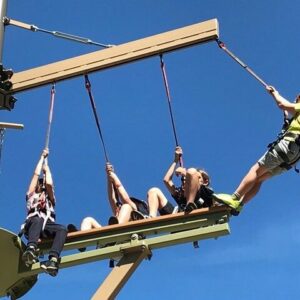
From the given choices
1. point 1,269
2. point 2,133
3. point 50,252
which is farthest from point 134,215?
point 2,133

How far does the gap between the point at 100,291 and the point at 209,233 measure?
1.17 metres

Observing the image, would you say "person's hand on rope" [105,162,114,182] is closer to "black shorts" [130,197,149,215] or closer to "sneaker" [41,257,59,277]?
"black shorts" [130,197,149,215]

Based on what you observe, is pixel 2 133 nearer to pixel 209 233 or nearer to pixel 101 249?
pixel 101 249

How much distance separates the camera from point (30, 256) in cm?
779

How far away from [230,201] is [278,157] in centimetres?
66

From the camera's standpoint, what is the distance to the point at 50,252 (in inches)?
310

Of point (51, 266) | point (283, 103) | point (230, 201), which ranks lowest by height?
point (51, 266)

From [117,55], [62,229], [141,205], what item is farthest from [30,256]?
[117,55]

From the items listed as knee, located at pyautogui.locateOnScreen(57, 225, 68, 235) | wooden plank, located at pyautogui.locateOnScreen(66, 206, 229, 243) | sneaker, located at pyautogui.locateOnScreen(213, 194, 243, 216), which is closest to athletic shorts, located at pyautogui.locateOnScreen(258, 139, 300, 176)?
sneaker, located at pyautogui.locateOnScreen(213, 194, 243, 216)

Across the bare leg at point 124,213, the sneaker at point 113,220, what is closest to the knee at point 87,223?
the bare leg at point 124,213

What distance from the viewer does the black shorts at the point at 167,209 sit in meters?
8.52

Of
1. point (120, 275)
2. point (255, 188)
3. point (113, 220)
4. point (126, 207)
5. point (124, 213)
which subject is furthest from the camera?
point (126, 207)

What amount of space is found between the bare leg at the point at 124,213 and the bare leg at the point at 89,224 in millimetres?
322

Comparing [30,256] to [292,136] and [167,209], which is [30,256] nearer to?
[167,209]
